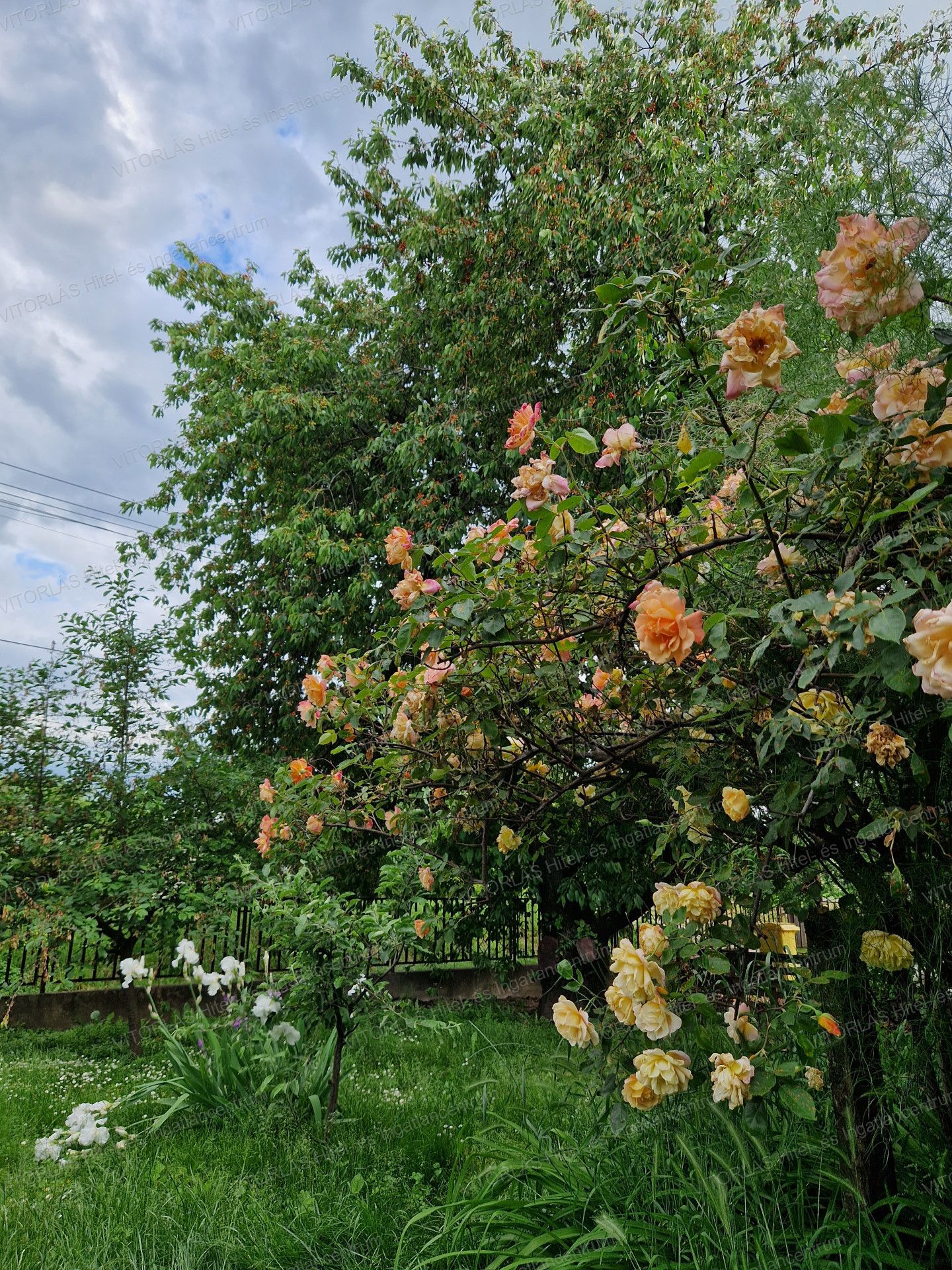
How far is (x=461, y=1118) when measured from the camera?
3.19 m

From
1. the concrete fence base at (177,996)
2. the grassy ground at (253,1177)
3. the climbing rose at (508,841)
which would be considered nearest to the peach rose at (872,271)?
the climbing rose at (508,841)

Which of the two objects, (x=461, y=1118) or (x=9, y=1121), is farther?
(x=9, y=1121)

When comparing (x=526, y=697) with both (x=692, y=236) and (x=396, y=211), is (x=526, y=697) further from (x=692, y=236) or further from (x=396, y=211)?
(x=396, y=211)

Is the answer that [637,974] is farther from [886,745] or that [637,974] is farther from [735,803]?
[886,745]

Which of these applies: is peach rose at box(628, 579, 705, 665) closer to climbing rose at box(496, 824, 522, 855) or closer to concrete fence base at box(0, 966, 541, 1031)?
climbing rose at box(496, 824, 522, 855)

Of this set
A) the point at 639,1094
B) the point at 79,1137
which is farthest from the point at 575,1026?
the point at 79,1137

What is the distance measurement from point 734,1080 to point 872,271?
137cm

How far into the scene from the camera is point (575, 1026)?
1612 millimetres

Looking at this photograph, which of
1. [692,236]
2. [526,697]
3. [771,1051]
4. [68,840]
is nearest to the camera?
[771,1051]

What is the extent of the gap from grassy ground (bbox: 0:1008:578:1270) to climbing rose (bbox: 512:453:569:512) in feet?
5.19

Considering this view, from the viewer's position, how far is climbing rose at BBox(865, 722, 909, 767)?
1336mm

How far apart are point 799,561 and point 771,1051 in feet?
3.09

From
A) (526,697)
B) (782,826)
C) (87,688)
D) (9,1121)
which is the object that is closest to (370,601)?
(87,688)

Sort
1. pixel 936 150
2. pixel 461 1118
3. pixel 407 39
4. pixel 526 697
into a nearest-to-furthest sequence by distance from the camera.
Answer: pixel 526 697 → pixel 936 150 → pixel 461 1118 → pixel 407 39
